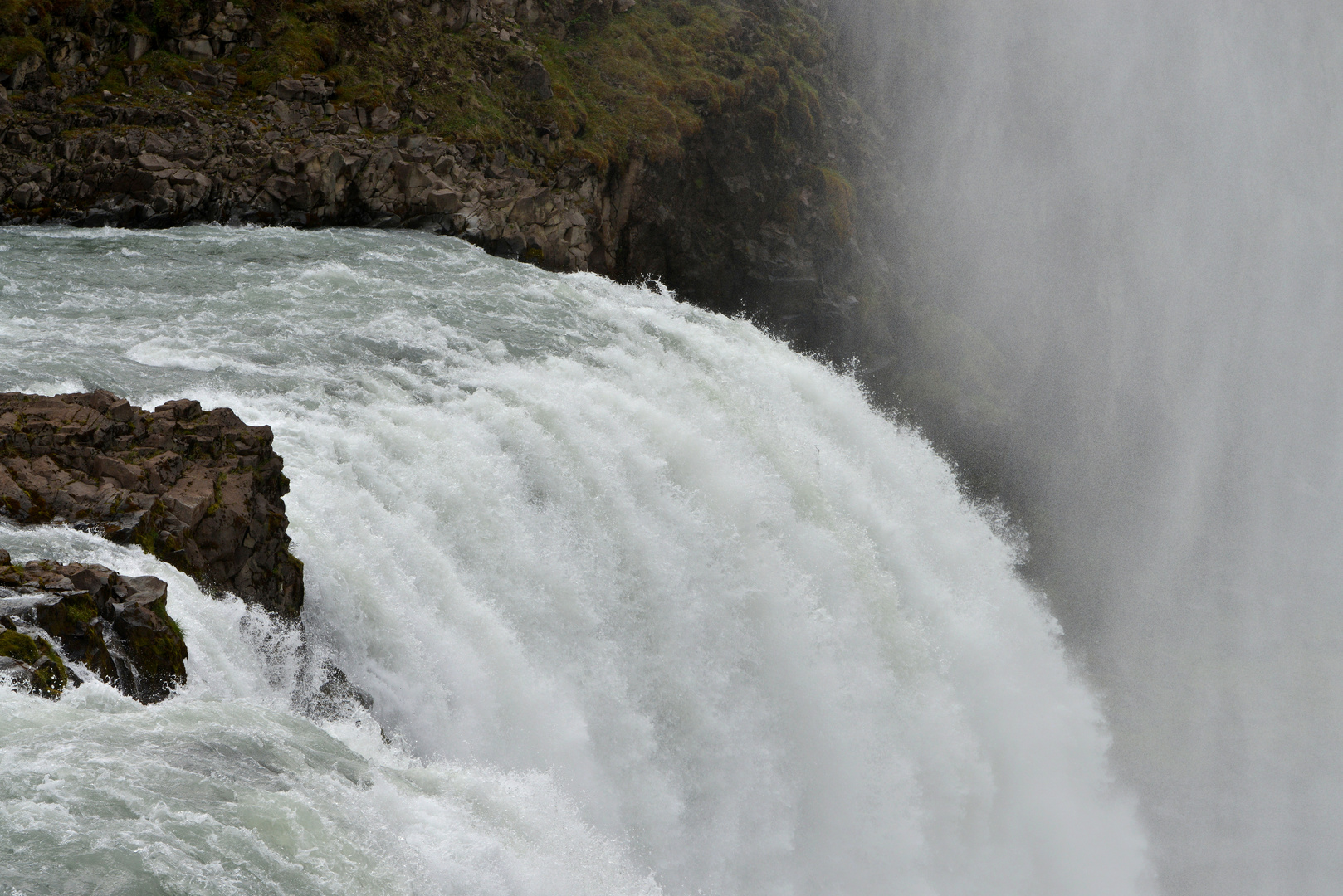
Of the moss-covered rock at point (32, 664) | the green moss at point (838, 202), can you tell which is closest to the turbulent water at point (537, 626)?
the moss-covered rock at point (32, 664)

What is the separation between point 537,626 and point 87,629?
7.62m

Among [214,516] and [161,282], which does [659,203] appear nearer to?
[161,282]

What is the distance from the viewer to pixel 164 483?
13.4 metres

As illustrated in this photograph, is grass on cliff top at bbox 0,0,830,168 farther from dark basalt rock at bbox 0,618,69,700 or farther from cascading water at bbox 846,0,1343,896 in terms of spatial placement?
dark basalt rock at bbox 0,618,69,700

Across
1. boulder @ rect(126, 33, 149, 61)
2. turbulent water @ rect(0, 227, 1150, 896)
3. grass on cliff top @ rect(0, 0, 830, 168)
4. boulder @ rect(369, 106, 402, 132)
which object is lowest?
turbulent water @ rect(0, 227, 1150, 896)

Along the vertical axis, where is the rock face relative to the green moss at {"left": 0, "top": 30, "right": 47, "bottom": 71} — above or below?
below

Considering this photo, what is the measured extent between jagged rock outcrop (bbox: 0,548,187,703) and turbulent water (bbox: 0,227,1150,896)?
32 cm

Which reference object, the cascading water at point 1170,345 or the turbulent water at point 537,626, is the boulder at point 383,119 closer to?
the turbulent water at point 537,626

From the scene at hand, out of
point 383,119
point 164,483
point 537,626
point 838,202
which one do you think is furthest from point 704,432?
point 838,202

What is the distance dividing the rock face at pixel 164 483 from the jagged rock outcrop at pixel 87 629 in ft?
4.84

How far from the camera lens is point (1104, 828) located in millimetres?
30906

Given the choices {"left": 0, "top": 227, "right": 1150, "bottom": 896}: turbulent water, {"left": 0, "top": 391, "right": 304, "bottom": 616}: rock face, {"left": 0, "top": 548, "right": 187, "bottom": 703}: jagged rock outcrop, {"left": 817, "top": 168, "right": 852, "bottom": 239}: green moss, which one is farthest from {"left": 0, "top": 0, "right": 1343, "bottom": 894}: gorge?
{"left": 0, "top": 391, "right": 304, "bottom": 616}: rock face

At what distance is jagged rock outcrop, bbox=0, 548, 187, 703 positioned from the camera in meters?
9.45

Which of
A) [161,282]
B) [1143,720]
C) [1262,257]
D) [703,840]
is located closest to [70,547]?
[703,840]
